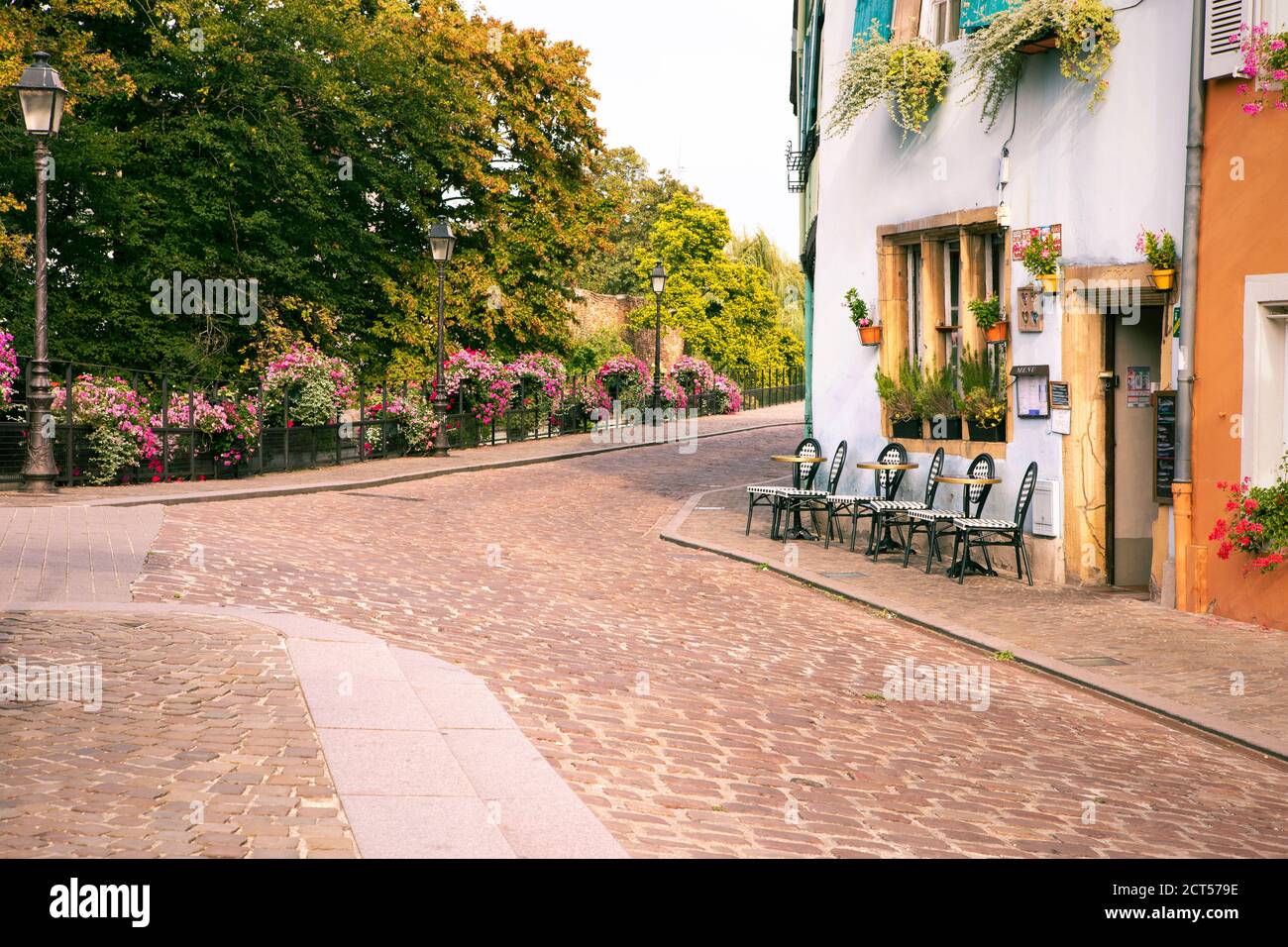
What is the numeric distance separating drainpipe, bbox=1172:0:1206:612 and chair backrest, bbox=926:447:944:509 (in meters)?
3.35

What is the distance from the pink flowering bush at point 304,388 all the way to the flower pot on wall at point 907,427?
11252mm

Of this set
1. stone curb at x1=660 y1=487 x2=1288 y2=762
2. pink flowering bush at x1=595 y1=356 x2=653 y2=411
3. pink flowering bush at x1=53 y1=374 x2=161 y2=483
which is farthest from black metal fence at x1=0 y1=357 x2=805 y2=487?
stone curb at x1=660 y1=487 x2=1288 y2=762

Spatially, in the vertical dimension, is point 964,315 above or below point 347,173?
below

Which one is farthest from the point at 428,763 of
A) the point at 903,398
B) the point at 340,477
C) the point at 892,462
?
the point at 340,477

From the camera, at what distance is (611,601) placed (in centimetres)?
1122

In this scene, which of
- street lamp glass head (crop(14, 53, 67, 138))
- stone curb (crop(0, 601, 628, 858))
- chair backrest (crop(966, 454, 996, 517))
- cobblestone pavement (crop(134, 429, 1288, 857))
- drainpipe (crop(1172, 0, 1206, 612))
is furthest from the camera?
street lamp glass head (crop(14, 53, 67, 138))

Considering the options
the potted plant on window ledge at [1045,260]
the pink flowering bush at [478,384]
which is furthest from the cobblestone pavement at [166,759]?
the pink flowering bush at [478,384]

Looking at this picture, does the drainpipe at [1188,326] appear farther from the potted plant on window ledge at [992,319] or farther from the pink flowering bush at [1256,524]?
the potted plant on window ledge at [992,319]

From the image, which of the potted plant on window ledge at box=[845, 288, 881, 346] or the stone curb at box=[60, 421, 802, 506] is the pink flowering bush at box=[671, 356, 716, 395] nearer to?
the stone curb at box=[60, 421, 802, 506]

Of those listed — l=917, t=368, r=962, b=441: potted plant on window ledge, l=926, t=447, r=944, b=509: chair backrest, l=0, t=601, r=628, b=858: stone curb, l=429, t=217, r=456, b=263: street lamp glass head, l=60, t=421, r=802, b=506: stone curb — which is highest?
l=429, t=217, r=456, b=263: street lamp glass head

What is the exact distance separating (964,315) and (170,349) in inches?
801

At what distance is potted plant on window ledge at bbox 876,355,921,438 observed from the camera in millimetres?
15188
